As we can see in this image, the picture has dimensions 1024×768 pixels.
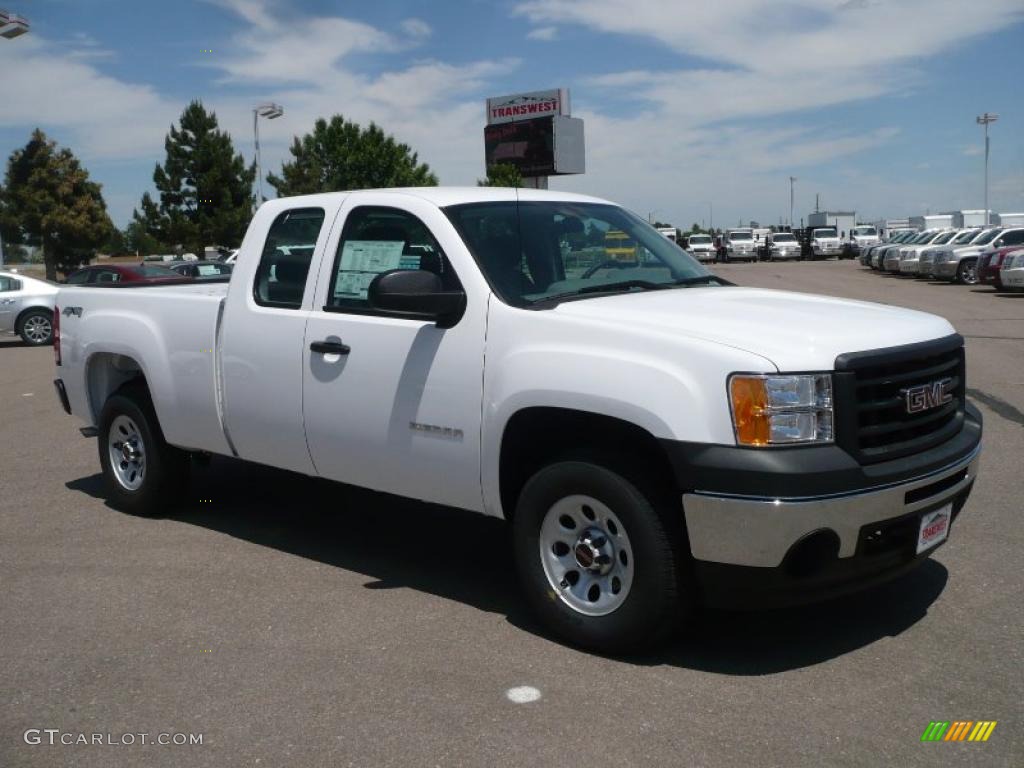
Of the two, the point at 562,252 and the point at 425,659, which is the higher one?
the point at 562,252

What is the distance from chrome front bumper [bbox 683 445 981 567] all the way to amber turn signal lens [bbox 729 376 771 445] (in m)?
0.23

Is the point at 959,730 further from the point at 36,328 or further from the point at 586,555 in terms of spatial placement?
the point at 36,328

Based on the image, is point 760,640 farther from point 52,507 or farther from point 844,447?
point 52,507

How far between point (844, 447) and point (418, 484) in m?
2.05

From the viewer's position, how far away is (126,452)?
7203 millimetres

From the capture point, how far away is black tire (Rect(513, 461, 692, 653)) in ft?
14.1

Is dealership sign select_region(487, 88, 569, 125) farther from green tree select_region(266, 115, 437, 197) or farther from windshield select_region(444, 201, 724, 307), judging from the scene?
windshield select_region(444, 201, 724, 307)

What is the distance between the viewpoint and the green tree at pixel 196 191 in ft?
193

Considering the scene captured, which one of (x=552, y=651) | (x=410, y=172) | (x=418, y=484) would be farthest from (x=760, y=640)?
(x=410, y=172)

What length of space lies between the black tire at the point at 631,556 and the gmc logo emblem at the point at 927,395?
103 centimetres

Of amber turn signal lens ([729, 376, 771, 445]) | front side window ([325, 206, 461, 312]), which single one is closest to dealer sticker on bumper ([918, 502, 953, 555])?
amber turn signal lens ([729, 376, 771, 445])

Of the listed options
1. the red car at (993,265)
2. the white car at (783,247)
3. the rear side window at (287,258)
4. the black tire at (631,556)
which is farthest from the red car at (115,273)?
the white car at (783,247)

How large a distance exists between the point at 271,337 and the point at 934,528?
342 cm

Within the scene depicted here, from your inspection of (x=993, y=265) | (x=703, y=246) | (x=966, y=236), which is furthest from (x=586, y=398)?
(x=703, y=246)
